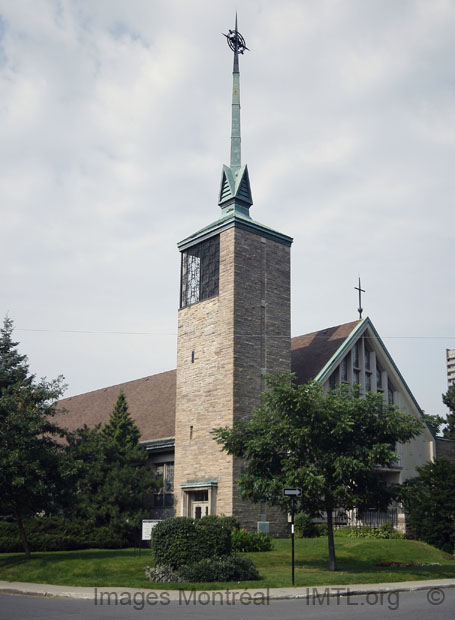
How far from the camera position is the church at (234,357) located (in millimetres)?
32438

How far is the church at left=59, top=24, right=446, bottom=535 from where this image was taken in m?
32.4

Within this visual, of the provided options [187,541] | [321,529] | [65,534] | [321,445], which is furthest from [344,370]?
[187,541]

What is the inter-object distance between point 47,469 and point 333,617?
15154 mm

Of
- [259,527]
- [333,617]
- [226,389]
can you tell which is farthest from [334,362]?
[333,617]

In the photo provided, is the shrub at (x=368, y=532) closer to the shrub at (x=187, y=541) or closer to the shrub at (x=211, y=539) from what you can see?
the shrub at (x=211, y=539)

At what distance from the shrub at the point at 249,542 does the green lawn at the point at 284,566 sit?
487 mm

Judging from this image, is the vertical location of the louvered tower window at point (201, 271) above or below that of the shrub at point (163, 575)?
above

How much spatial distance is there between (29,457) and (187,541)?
7538 mm

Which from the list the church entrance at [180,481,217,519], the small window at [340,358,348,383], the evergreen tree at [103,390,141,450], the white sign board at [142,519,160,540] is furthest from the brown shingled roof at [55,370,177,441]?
the white sign board at [142,519,160,540]

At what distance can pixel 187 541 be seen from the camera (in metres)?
19.8

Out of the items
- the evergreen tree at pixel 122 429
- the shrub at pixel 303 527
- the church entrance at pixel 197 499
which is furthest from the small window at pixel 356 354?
the evergreen tree at pixel 122 429

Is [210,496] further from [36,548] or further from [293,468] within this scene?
[293,468]

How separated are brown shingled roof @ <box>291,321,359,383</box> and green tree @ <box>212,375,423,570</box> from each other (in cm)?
1237

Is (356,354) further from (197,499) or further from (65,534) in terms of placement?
(65,534)
